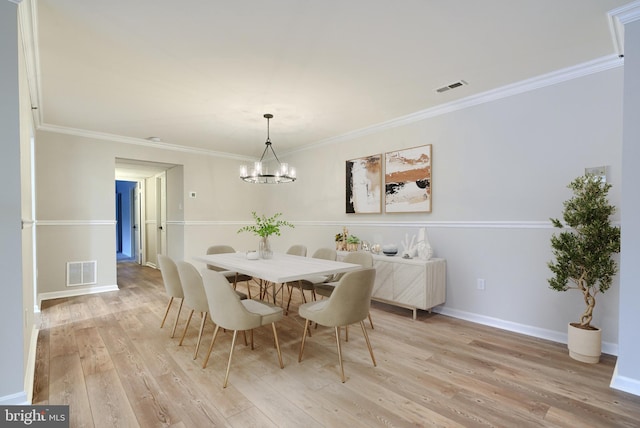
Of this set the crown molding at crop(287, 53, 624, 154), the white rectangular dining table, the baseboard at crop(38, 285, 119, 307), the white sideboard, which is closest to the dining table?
the white rectangular dining table

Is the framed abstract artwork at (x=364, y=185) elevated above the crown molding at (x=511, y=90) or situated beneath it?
situated beneath

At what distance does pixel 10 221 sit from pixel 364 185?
3.84m

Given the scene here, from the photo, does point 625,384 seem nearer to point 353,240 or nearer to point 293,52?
point 353,240

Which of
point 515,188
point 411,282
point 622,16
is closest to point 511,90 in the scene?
point 515,188

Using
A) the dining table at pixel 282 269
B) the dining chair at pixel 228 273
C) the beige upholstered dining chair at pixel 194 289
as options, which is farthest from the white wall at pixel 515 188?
the beige upholstered dining chair at pixel 194 289

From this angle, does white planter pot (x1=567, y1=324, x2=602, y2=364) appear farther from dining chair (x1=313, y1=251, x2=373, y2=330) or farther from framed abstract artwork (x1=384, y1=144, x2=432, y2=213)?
framed abstract artwork (x1=384, y1=144, x2=432, y2=213)

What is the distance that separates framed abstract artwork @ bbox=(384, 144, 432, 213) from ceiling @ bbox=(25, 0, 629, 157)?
22.0 inches

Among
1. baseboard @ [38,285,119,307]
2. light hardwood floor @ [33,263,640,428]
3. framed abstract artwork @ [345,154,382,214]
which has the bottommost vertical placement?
light hardwood floor @ [33,263,640,428]

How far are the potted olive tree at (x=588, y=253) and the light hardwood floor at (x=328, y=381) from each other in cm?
19

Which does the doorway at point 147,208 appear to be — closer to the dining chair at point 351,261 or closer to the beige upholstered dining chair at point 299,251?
the beige upholstered dining chair at point 299,251

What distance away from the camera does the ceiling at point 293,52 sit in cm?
205

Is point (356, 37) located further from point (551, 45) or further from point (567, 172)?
point (567, 172)

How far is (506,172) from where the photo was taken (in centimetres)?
330

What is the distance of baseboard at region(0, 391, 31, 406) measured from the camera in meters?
1.78
